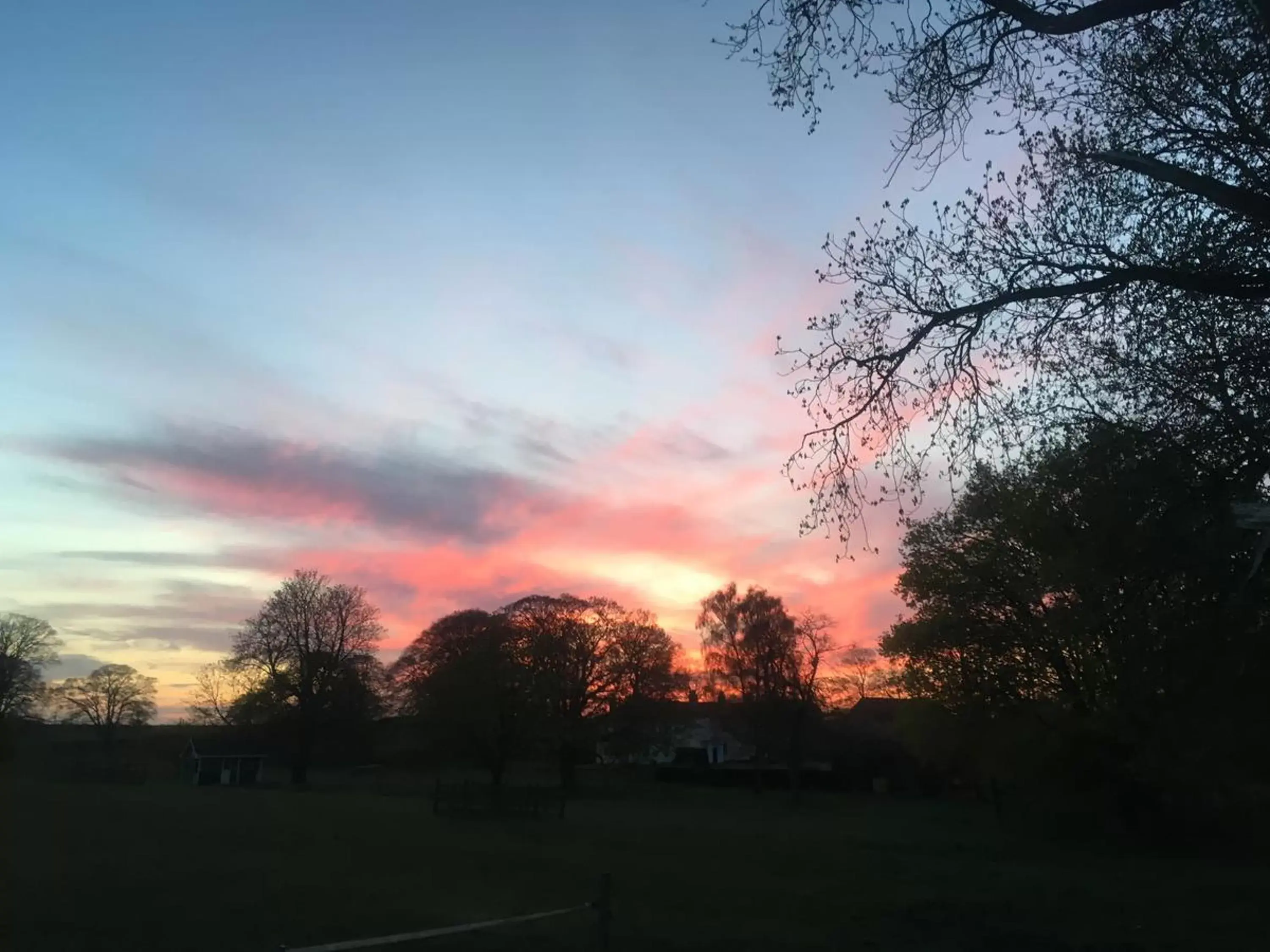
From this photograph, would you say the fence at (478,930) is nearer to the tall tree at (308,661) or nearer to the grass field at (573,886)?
the grass field at (573,886)

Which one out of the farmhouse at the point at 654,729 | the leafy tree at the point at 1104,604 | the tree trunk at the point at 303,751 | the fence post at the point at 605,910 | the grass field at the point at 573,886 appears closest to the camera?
the fence post at the point at 605,910

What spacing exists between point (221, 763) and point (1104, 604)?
71859mm

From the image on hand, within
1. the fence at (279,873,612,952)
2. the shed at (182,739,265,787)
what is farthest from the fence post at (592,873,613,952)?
the shed at (182,739,265,787)

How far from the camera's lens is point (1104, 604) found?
14734 mm

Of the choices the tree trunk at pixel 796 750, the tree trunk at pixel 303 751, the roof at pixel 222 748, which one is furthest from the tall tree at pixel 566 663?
the roof at pixel 222 748

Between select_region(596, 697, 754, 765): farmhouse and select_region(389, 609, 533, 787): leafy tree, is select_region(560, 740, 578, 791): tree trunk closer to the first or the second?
select_region(596, 697, 754, 765): farmhouse

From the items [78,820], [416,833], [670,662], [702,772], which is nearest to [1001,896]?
[416,833]

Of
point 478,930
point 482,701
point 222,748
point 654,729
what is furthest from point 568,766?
point 478,930

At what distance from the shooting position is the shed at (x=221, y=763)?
69.9 metres

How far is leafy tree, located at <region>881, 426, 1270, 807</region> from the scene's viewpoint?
11.4 meters

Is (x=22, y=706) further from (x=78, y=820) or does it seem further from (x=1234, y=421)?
(x=1234, y=421)

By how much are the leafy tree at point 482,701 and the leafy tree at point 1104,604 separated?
23.7 meters

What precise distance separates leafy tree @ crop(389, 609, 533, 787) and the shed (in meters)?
24.5

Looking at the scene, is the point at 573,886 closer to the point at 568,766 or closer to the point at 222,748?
the point at 568,766
